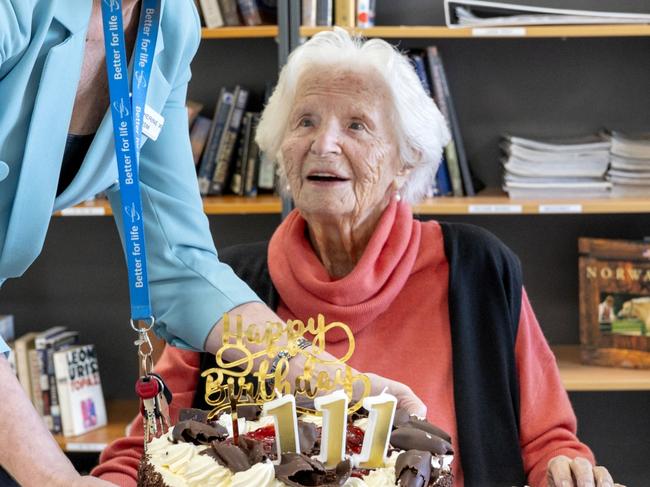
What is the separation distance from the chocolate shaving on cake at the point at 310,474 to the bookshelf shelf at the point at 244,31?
188cm

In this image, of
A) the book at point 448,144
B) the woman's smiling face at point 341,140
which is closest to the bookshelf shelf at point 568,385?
the book at point 448,144

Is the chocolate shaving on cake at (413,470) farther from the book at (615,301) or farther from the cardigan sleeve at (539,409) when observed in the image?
the book at (615,301)

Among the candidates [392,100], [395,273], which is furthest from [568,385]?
[392,100]

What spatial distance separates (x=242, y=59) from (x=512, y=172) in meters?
0.94

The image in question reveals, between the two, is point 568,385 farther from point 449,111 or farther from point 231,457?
point 231,457

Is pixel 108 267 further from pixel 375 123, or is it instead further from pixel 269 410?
pixel 269 410

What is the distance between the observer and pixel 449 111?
2908mm

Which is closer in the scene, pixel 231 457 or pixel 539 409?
pixel 231 457

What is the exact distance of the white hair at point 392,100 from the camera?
207cm

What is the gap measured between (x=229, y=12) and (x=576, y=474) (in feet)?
5.95

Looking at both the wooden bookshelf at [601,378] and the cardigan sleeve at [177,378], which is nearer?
the cardigan sleeve at [177,378]

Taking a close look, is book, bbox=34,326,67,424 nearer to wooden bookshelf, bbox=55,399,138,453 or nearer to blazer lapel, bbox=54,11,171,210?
wooden bookshelf, bbox=55,399,138,453

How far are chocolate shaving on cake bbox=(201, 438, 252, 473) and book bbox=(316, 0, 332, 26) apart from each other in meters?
1.80

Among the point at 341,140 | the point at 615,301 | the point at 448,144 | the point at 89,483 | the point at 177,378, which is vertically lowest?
the point at 615,301
